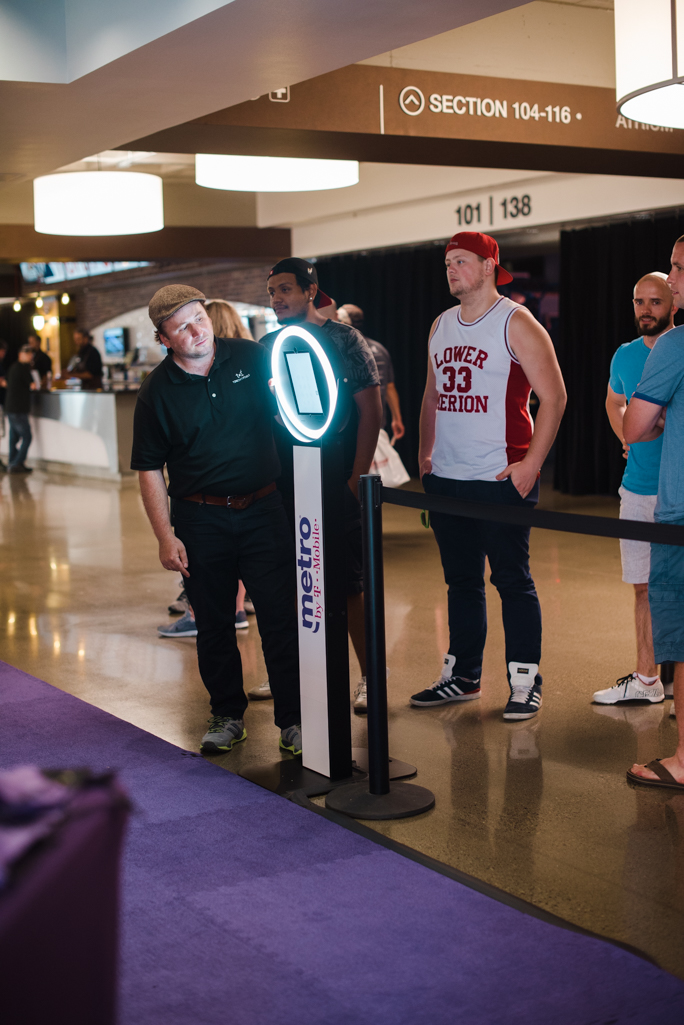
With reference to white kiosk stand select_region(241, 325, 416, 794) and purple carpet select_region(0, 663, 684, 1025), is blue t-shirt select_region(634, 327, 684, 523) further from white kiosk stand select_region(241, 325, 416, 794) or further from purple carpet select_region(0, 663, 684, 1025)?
purple carpet select_region(0, 663, 684, 1025)

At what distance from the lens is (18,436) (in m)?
13.3

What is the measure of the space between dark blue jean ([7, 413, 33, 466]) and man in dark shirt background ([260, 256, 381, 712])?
399 inches

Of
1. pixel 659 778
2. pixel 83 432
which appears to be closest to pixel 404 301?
pixel 83 432

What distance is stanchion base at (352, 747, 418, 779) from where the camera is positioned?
3.05 m

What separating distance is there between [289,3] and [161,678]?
244 centimetres

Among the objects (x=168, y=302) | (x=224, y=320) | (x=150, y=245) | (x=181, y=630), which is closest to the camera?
(x=168, y=302)

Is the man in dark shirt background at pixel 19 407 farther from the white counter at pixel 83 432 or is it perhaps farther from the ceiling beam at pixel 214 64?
the ceiling beam at pixel 214 64

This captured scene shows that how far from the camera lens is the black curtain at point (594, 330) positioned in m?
9.48

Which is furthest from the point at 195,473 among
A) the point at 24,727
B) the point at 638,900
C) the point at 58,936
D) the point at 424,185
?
the point at 424,185

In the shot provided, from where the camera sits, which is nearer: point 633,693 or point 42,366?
point 633,693

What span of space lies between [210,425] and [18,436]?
1078 cm

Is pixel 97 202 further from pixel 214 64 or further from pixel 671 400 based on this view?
pixel 671 400

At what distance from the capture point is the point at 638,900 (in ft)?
7.54

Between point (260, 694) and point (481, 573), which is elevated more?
point (481, 573)
